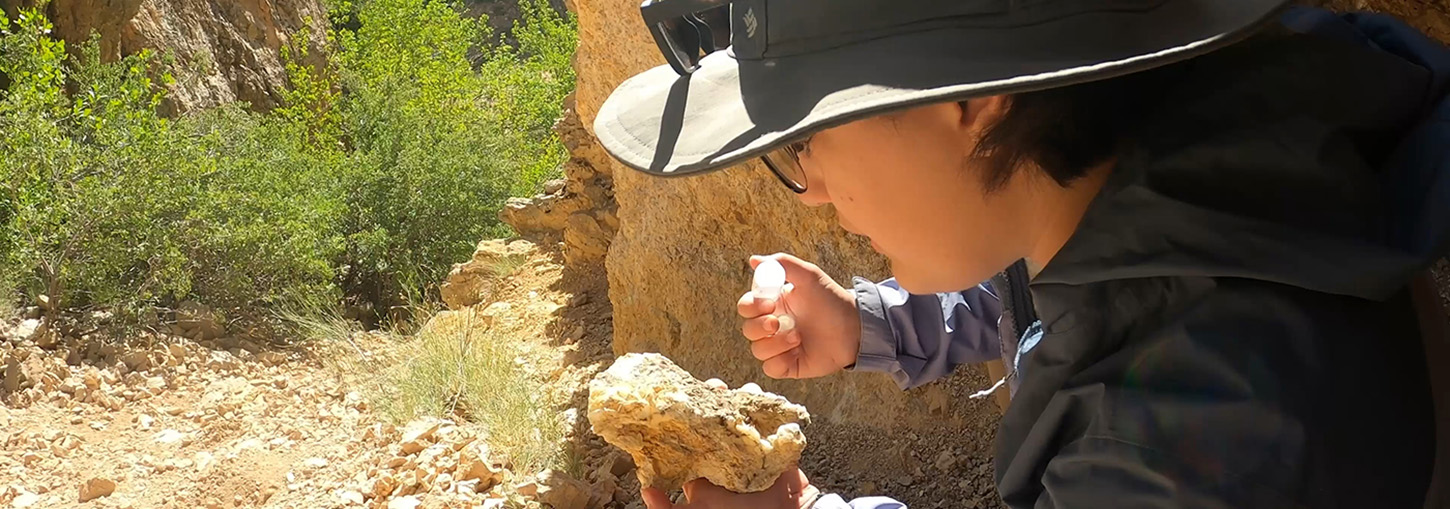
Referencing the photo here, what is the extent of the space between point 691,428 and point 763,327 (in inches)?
18.6

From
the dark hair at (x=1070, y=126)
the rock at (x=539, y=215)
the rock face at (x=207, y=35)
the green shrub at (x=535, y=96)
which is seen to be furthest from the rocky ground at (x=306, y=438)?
the rock face at (x=207, y=35)

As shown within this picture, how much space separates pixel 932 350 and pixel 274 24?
12.5 meters

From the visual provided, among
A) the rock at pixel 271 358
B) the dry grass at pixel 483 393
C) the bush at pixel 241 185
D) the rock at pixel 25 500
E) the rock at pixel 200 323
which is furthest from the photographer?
the bush at pixel 241 185

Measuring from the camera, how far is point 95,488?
334 cm

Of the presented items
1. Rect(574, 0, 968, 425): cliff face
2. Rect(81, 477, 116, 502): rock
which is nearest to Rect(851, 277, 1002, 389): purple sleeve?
Rect(574, 0, 968, 425): cliff face

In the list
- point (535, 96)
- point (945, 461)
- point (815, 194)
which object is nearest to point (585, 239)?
point (945, 461)

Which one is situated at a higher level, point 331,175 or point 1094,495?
point 1094,495

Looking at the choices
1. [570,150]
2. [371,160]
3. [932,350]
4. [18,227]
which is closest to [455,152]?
[371,160]

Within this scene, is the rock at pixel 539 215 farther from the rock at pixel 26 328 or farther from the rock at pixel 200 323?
the rock at pixel 26 328

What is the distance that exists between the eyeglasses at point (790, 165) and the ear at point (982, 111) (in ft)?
0.52

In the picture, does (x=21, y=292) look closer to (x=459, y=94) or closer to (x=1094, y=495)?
(x=1094, y=495)

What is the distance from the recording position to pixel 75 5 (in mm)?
9969

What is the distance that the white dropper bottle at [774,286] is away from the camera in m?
1.48

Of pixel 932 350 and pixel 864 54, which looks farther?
pixel 932 350
